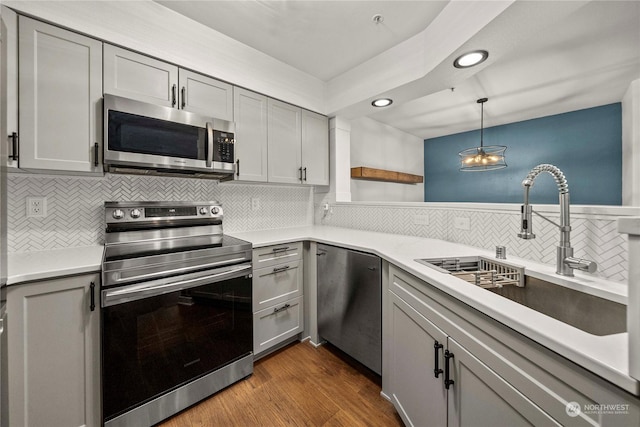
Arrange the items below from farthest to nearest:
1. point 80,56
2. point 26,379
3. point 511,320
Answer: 1. point 80,56
2. point 26,379
3. point 511,320

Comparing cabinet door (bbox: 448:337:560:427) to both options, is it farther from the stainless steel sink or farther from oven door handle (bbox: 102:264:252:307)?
oven door handle (bbox: 102:264:252:307)

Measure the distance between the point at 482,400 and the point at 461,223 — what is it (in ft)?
4.06

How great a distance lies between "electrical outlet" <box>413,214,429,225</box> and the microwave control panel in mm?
1572

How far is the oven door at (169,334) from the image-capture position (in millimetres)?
1264

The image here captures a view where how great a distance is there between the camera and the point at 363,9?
175cm

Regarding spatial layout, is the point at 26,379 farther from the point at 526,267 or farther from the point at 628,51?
the point at 628,51

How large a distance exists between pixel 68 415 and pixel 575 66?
4530 millimetres

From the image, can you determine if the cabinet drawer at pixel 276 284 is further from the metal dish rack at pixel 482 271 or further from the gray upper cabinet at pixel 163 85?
the gray upper cabinet at pixel 163 85

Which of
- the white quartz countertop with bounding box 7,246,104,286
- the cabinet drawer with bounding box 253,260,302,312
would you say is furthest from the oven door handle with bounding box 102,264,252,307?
the cabinet drawer with bounding box 253,260,302,312

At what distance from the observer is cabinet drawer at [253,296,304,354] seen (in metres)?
1.89

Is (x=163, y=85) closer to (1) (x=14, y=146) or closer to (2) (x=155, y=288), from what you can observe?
(1) (x=14, y=146)

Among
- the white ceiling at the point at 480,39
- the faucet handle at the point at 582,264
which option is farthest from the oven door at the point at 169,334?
the white ceiling at the point at 480,39

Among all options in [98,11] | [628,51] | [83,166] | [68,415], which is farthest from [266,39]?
[628,51]

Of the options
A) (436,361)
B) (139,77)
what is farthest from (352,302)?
(139,77)
